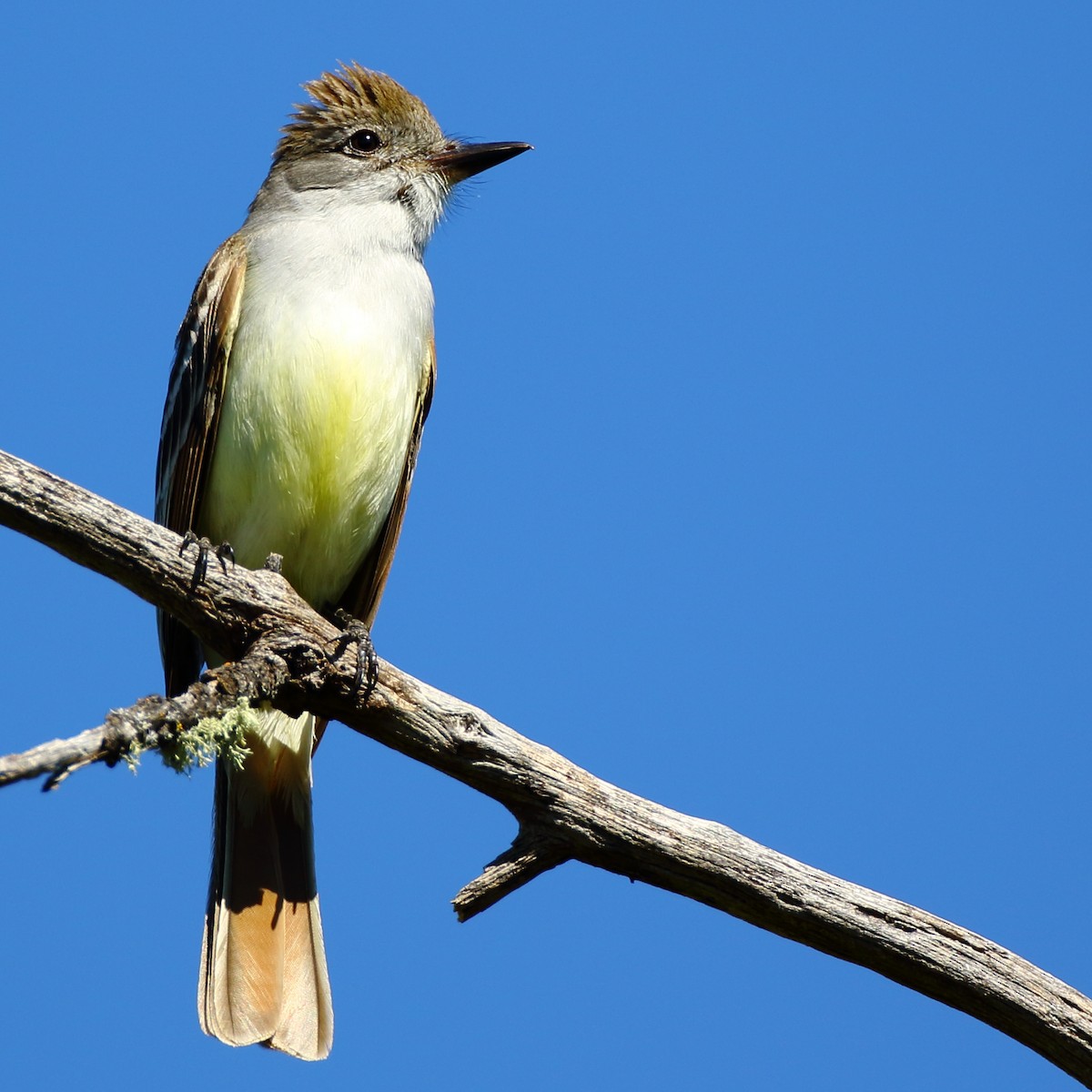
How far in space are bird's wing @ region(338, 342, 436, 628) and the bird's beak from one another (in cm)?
109

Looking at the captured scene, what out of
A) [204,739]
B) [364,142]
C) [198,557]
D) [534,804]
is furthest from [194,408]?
[534,804]

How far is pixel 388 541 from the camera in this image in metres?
7.20

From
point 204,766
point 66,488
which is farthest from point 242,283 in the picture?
point 204,766

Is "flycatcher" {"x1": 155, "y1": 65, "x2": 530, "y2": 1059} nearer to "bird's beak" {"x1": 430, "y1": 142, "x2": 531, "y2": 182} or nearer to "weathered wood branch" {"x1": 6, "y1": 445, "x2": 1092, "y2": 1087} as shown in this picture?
"bird's beak" {"x1": 430, "y1": 142, "x2": 531, "y2": 182}

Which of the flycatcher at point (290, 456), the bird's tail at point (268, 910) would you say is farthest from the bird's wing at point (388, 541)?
the bird's tail at point (268, 910)

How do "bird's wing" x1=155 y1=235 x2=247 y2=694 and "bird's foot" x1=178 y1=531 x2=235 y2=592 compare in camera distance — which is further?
"bird's wing" x1=155 y1=235 x2=247 y2=694

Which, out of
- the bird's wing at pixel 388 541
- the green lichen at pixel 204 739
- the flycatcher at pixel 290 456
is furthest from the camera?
the bird's wing at pixel 388 541

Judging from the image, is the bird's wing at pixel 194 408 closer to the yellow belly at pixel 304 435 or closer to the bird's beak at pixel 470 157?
the yellow belly at pixel 304 435

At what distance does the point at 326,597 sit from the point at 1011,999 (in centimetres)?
396

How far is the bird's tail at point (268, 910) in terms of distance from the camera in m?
6.06

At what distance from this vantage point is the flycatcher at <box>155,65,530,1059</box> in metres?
6.29

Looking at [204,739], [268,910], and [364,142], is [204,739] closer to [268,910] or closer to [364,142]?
[268,910]

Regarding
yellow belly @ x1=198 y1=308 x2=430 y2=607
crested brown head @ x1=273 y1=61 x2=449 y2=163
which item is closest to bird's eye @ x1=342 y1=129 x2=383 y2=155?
crested brown head @ x1=273 y1=61 x2=449 y2=163

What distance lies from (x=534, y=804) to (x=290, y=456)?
220 centimetres
